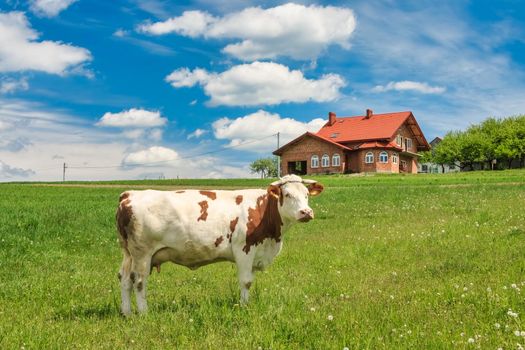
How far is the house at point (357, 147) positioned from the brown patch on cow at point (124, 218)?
6980cm

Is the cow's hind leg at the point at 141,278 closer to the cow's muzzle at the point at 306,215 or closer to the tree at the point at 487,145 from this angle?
the cow's muzzle at the point at 306,215

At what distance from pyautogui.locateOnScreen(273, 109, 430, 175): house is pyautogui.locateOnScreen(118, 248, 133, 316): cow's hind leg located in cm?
6980

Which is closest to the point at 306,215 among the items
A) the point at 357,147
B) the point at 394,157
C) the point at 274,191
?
the point at 274,191

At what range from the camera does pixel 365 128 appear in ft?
268

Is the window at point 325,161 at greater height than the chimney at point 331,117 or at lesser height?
lesser

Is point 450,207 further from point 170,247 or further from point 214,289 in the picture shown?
point 170,247

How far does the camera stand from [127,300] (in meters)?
8.30

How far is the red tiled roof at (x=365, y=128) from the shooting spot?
78.5 metres

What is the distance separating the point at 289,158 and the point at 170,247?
7425cm

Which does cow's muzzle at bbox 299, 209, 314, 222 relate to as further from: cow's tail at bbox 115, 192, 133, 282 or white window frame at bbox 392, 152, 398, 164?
white window frame at bbox 392, 152, 398, 164

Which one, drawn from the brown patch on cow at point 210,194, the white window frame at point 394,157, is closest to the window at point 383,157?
the white window frame at point 394,157

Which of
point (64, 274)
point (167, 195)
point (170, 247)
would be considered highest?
point (167, 195)

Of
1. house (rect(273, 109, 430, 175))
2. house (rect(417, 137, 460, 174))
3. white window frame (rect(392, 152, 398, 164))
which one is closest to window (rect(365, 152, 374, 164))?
house (rect(273, 109, 430, 175))

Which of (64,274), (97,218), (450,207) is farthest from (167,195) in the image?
(450,207)
